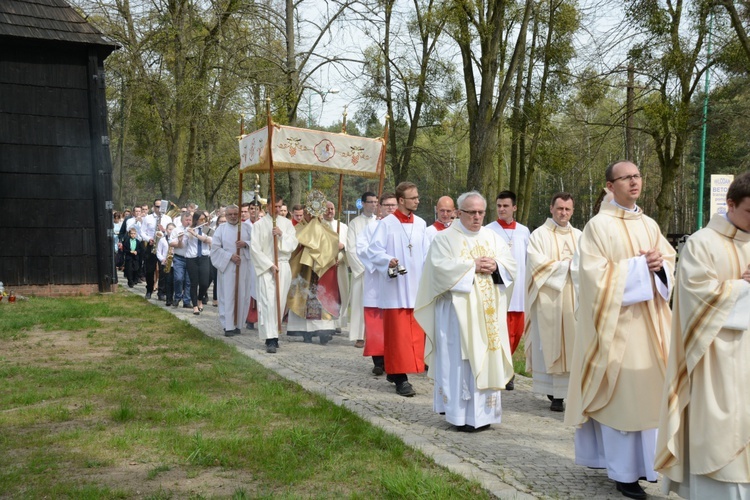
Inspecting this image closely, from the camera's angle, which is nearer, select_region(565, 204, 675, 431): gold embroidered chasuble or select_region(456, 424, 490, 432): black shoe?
select_region(565, 204, 675, 431): gold embroidered chasuble

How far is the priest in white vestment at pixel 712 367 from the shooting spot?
13.2 feet

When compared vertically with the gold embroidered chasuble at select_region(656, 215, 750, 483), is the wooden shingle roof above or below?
above

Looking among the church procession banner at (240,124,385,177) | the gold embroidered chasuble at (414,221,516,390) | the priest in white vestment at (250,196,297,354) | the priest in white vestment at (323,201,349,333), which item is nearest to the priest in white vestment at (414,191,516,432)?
the gold embroidered chasuble at (414,221,516,390)

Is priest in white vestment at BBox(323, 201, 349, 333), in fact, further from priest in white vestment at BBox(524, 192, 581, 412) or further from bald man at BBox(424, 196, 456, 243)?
priest in white vestment at BBox(524, 192, 581, 412)

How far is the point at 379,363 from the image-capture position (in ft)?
30.2

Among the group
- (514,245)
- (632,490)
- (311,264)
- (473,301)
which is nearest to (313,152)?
(311,264)

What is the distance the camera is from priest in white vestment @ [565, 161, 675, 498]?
493cm

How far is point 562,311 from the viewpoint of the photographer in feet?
24.6

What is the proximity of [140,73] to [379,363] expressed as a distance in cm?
1867

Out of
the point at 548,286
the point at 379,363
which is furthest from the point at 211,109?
the point at 548,286

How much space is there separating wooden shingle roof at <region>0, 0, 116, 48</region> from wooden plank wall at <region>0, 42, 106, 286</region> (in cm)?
40

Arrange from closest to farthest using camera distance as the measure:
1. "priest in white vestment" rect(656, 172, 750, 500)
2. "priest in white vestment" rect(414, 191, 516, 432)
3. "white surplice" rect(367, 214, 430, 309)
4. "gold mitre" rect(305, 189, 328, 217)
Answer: "priest in white vestment" rect(656, 172, 750, 500) → "priest in white vestment" rect(414, 191, 516, 432) → "white surplice" rect(367, 214, 430, 309) → "gold mitre" rect(305, 189, 328, 217)

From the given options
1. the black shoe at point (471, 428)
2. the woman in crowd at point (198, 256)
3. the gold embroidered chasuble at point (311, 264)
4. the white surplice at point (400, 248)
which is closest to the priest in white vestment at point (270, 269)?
the gold embroidered chasuble at point (311, 264)

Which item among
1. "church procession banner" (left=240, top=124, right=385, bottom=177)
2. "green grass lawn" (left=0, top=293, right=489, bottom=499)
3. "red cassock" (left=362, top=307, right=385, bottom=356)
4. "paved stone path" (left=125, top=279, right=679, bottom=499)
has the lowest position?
"paved stone path" (left=125, top=279, right=679, bottom=499)
